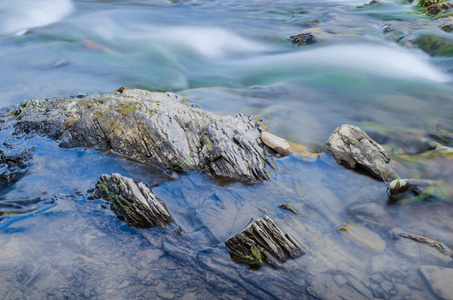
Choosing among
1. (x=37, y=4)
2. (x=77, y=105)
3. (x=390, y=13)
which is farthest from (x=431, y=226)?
(x=37, y=4)

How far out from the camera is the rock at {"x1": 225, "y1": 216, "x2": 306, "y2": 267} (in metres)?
3.59

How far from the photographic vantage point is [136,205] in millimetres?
4012

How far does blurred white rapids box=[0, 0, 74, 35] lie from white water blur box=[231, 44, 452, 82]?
9251 millimetres

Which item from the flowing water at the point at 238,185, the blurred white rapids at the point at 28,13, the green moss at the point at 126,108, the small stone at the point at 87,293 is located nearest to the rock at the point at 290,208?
the flowing water at the point at 238,185

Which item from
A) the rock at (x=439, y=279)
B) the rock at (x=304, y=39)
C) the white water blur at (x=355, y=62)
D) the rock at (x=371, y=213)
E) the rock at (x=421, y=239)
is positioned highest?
the rock at (x=304, y=39)

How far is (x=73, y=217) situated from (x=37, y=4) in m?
16.0

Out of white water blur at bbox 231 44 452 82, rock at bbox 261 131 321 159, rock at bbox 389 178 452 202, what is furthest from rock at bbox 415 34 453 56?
rock at bbox 261 131 321 159

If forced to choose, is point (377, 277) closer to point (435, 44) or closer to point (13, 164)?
point (13, 164)

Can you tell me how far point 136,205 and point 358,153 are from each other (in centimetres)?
340

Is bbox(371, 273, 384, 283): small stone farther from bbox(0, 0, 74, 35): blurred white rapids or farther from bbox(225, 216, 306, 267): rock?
bbox(0, 0, 74, 35): blurred white rapids

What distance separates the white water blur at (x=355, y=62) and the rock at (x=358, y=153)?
4.64 metres

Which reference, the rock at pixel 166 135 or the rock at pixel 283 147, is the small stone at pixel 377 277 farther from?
the rock at pixel 283 147

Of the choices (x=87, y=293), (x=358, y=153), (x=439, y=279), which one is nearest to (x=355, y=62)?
(x=358, y=153)

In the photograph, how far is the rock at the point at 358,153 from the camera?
4957 millimetres
